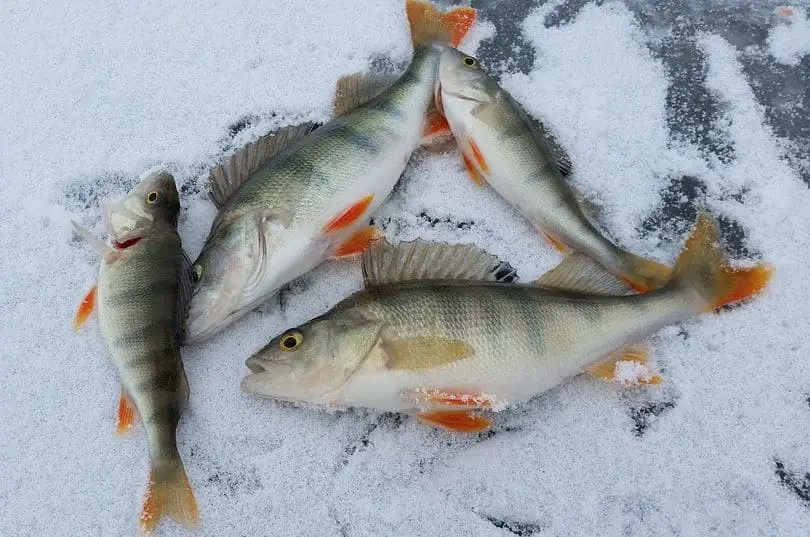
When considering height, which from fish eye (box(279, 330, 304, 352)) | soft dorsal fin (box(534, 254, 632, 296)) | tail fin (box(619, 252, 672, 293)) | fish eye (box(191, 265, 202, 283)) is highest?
fish eye (box(191, 265, 202, 283))

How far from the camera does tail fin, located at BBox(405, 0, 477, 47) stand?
8.77 feet

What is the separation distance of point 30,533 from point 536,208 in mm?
1944

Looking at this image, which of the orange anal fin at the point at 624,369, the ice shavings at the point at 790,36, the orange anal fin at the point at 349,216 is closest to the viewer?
the orange anal fin at the point at 624,369

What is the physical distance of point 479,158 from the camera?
2375 millimetres

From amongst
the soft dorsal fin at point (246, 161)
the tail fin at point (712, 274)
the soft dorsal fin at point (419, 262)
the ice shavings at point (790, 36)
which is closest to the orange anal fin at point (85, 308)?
the soft dorsal fin at point (246, 161)

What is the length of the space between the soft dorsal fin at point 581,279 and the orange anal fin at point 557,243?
6.8 inches

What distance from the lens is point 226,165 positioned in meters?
2.33

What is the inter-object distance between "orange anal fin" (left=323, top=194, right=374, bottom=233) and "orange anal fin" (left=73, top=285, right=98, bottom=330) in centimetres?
84

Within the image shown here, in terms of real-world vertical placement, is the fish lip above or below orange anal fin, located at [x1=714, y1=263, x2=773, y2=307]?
above

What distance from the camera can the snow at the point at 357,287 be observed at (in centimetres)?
191

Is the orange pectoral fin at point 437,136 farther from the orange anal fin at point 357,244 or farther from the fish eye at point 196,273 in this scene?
the fish eye at point 196,273

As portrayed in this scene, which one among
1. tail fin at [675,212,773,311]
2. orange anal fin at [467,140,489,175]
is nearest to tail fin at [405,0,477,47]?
orange anal fin at [467,140,489,175]

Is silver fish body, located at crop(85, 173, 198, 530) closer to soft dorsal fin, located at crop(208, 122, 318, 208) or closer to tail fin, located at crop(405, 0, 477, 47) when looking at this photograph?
soft dorsal fin, located at crop(208, 122, 318, 208)

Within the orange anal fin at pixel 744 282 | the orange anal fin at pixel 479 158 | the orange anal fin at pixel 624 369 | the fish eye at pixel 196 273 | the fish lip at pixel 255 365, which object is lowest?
the orange anal fin at pixel 624 369
